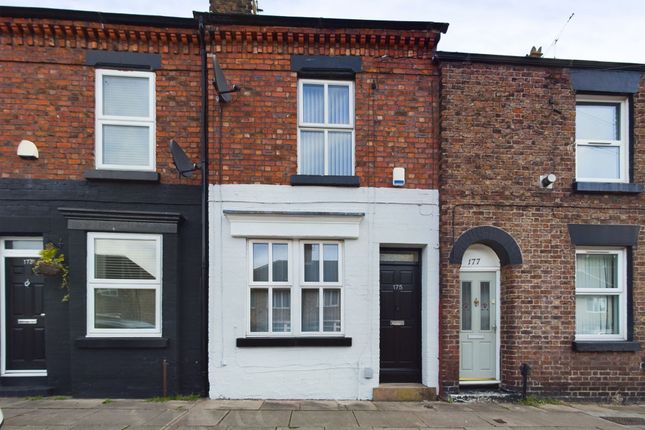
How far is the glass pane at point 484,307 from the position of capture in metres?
6.79

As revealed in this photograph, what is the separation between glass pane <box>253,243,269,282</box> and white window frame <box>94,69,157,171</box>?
86.9 inches

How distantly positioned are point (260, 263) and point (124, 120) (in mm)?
3297

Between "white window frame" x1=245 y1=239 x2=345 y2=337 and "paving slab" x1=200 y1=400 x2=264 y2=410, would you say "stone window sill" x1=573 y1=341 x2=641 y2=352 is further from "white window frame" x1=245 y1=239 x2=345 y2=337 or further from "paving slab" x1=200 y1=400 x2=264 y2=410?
"paving slab" x1=200 y1=400 x2=264 y2=410

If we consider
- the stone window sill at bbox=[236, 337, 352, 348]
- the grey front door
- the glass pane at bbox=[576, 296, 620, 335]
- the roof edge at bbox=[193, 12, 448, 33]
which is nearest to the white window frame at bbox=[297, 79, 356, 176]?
the roof edge at bbox=[193, 12, 448, 33]

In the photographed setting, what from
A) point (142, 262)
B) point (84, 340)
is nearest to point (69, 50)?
point (142, 262)

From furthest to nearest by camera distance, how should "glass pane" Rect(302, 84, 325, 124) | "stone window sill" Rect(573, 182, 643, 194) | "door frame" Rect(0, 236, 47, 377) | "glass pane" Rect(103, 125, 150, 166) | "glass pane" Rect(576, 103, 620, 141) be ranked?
1. "glass pane" Rect(576, 103, 620, 141)
2. "glass pane" Rect(302, 84, 325, 124)
3. "stone window sill" Rect(573, 182, 643, 194)
4. "glass pane" Rect(103, 125, 150, 166)
5. "door frame" Rect(0, 236, 47, 377)

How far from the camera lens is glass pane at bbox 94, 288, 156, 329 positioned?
6.18 meters

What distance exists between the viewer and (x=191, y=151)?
6434 millimetres

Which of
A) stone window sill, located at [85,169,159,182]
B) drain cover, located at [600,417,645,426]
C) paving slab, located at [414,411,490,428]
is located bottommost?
drain cover, located at [600,417,645,426]

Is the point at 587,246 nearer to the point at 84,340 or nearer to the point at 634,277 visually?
the point at 634,277

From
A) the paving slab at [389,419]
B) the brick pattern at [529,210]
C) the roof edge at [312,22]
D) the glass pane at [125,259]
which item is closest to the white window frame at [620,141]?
the brick pattern at [529,210]

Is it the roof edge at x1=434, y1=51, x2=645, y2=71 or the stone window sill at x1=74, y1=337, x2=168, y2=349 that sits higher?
the roof edge at x1=434, y1=51, x2=645, y2=71

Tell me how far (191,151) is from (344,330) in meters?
3.93

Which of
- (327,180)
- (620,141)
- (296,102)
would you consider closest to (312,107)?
(296,102)
